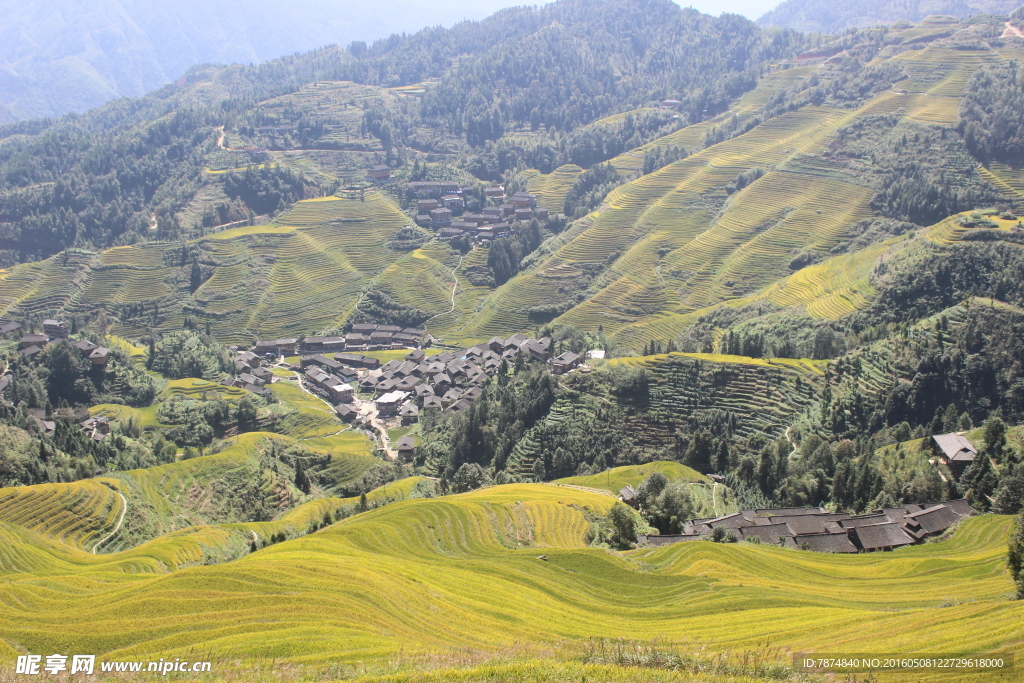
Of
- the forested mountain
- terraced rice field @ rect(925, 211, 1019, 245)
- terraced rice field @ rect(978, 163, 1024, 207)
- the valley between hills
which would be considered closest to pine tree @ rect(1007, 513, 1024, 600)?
the valley between hills

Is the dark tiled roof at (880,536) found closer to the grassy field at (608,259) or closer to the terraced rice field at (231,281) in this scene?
the grassy field at (608,259)

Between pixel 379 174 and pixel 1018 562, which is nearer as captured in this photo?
pixel 1018 562

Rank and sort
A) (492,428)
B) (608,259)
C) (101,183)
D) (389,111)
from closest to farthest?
(492,428), (608,259), (101,183), (389,111)

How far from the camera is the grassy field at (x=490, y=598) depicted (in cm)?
2161

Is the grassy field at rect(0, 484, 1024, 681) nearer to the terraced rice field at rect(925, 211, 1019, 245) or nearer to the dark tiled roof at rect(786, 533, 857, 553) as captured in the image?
the dark tiled roof at rect(786, 533, 857, 553)

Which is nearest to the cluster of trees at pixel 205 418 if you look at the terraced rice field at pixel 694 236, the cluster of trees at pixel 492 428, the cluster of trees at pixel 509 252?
the cluster of trees at pixel 492 428

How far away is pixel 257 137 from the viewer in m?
138

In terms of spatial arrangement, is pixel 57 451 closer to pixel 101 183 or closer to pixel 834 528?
pixel 834 528

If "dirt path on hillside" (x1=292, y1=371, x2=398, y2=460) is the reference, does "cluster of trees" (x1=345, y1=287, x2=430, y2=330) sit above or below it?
above

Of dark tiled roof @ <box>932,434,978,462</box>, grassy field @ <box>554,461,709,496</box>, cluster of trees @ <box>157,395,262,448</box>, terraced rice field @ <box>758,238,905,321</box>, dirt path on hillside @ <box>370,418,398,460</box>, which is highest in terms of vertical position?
terraced rice field @ <box>758,238,905,321</box>

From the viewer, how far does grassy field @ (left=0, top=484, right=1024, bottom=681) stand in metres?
21.6

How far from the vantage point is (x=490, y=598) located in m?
27.2

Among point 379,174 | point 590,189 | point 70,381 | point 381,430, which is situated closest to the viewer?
point 381,430

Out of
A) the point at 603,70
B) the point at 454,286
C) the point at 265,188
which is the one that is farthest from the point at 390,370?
the point at 603,70
